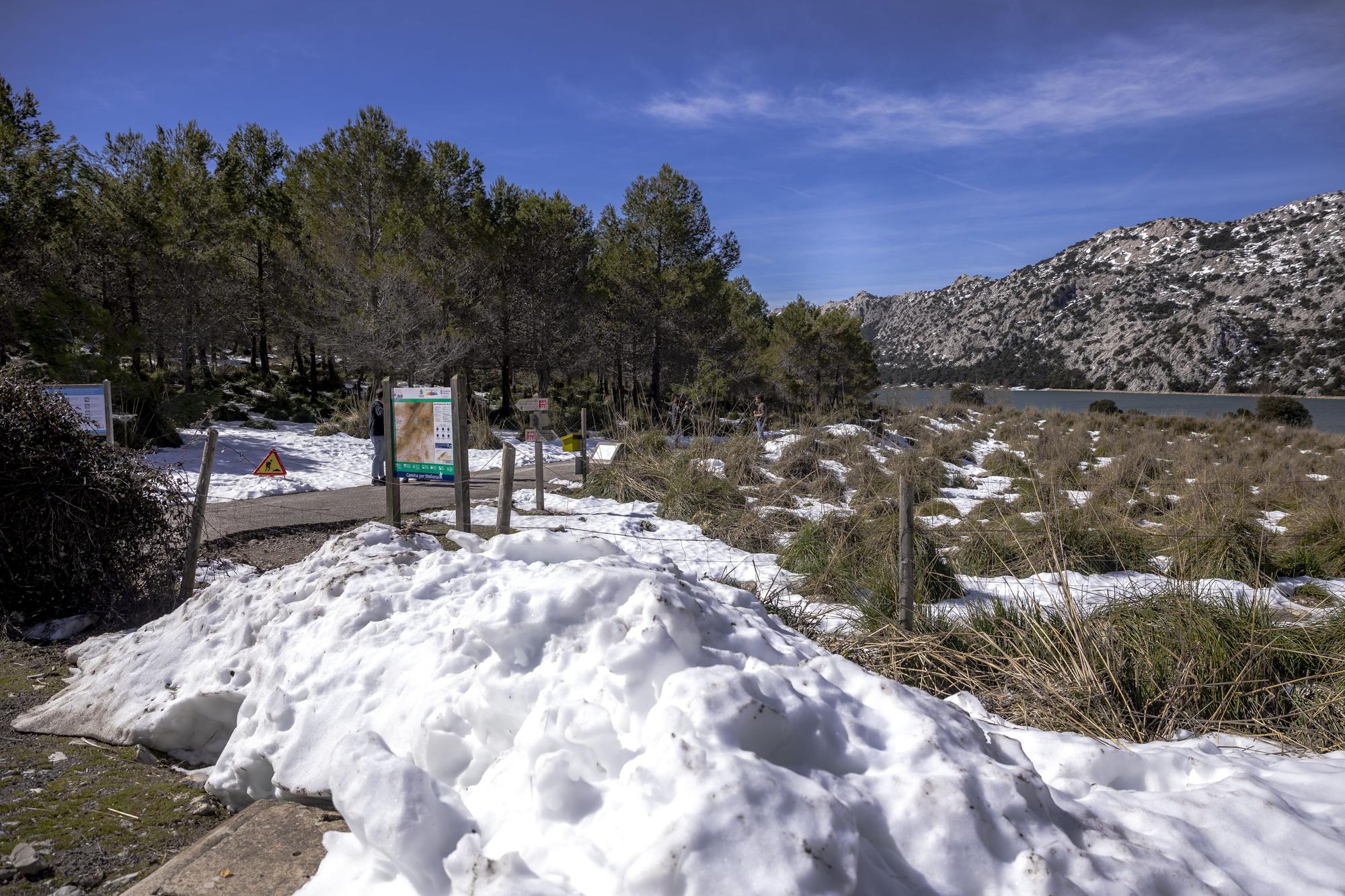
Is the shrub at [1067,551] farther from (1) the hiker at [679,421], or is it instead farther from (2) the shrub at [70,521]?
(2) the shrub at [70,521]

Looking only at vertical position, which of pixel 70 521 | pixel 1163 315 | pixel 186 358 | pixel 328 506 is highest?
pixel 1163 315

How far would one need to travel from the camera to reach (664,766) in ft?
6.60

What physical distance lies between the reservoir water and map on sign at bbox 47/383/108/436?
30.1m

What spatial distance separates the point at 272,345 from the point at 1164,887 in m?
51.1

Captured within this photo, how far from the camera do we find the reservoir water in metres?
37.5

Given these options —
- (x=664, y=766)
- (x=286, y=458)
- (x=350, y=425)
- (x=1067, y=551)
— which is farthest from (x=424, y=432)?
(x=350, y=425)

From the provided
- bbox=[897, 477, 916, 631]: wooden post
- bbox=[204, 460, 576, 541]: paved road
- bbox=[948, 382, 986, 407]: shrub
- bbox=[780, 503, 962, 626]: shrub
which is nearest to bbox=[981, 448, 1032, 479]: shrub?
bbox=[780, 503, 962, 626]: shrub

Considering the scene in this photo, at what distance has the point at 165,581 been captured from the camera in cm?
632

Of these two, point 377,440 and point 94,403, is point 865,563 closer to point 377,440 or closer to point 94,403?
point 94,403

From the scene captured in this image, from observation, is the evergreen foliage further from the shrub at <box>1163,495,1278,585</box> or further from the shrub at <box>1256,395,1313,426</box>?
the shrub at <box>1256,395,1313,426</box>

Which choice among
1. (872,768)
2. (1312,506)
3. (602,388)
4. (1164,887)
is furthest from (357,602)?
(602,388)

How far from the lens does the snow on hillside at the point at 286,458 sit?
1243cm

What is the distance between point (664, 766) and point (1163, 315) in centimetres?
9902

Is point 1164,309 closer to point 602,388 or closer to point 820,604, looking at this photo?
point 602,388
